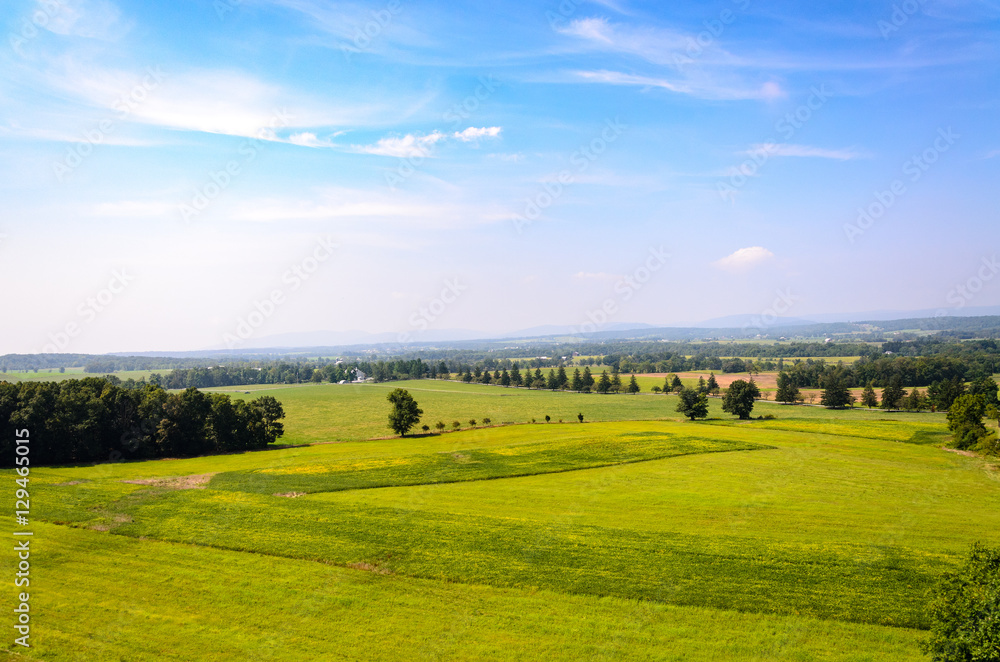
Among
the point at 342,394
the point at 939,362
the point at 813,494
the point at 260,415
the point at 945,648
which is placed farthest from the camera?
the point at 342,394

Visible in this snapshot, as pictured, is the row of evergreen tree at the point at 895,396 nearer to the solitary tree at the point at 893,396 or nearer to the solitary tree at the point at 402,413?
the solitary tree at the point at 893,396

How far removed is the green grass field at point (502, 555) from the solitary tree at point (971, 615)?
404 cm

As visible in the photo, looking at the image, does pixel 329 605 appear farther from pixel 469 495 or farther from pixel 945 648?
pixel 945 648

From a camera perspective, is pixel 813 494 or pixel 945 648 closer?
pixel 945 648

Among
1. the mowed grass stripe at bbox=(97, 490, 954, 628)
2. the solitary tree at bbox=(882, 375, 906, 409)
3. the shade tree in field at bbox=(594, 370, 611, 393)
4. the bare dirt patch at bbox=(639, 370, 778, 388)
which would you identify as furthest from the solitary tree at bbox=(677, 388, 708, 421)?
the shade tree in field at bbox=(594, 370, 611, 393)

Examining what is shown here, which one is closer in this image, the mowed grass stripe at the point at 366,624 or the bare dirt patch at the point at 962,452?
the mowed grass stripe at the point at 366,624

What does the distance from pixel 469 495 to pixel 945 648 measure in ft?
103

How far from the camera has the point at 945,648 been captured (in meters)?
16.5

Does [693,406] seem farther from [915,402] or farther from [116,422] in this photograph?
[116,422]

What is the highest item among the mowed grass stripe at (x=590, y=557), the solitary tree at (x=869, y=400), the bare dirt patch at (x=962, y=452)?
the mowed grass stripe at (x=590, y=557)

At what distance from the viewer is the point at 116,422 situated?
2466 inches

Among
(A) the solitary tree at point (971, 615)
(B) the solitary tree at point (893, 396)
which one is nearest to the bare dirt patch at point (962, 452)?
(B) the solitary tree at point (893, 396)

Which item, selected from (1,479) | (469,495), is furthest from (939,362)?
(1,479)

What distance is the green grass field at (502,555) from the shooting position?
21.1m
